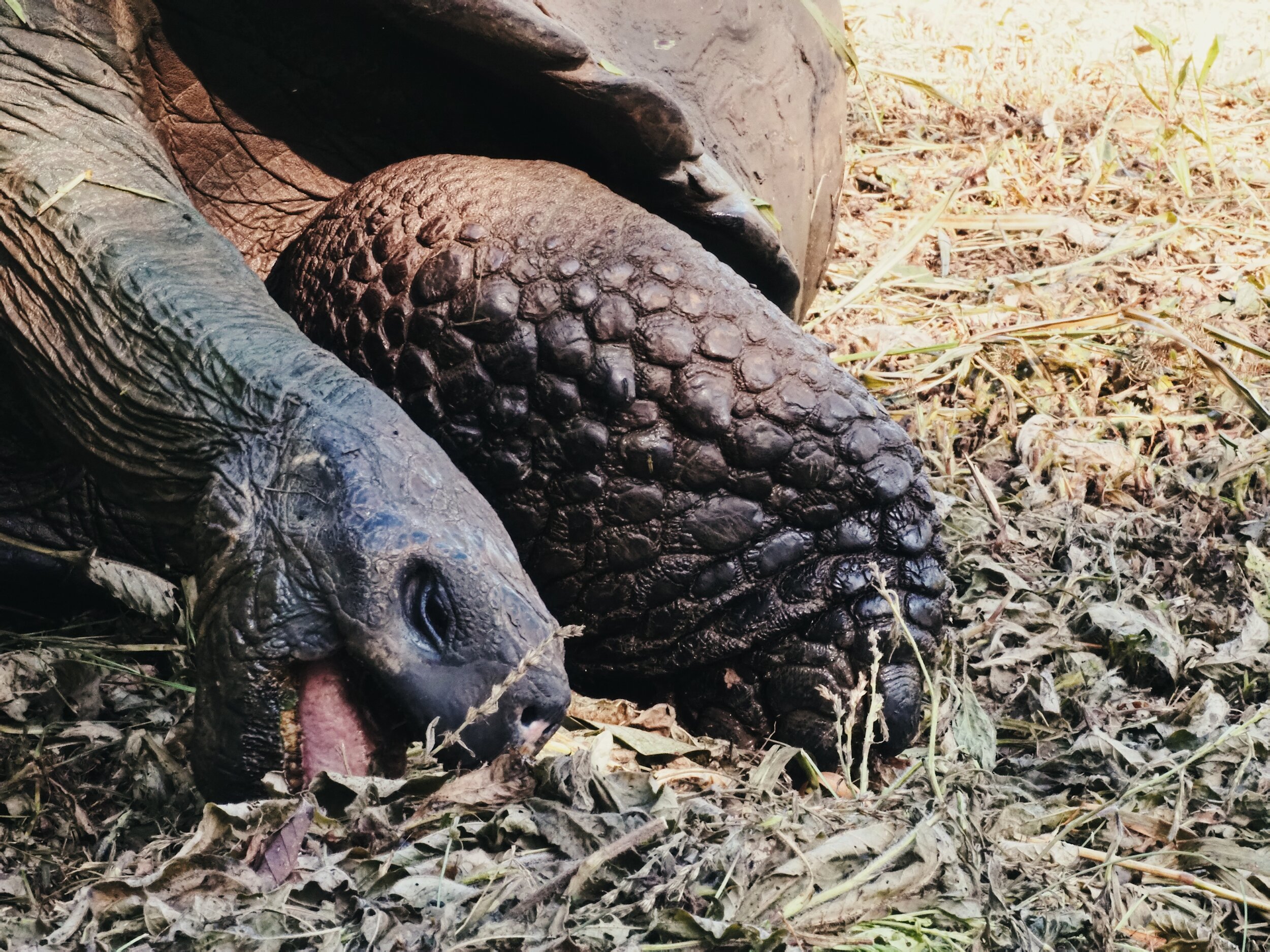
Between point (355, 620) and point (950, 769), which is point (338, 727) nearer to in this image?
point (355, 620)

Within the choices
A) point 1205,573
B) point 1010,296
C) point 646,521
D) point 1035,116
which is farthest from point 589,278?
point 1035,116

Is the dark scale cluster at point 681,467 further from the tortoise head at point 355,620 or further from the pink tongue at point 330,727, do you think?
the pink tongue at point 330,727

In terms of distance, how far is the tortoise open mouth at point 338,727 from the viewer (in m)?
1.53

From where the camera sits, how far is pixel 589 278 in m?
2.03

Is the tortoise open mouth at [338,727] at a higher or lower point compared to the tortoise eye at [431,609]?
lower

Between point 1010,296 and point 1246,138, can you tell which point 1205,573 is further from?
point 1246,138

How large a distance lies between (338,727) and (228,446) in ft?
1.21

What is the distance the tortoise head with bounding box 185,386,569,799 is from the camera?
4.83 ft

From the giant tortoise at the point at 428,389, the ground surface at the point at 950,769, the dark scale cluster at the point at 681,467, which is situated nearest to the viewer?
the ground surface at the point at 950,769

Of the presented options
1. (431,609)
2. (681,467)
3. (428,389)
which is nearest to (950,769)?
(681,467)

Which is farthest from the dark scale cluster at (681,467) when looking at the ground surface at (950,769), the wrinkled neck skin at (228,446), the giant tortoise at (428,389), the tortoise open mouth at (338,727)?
the tortoise open mouth at (338,727)

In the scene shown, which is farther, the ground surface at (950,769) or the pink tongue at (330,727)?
the pink tongue at (330,727)

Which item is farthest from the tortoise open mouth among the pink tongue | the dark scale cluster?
the dark scale cluster

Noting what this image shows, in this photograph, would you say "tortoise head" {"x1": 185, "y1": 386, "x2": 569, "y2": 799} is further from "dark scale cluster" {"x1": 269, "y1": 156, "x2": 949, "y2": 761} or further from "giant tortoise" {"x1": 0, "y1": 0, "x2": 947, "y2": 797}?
"dark scale cluster" {"x1": 269, "y1": 156, "x2": 949, "y2": 761}
